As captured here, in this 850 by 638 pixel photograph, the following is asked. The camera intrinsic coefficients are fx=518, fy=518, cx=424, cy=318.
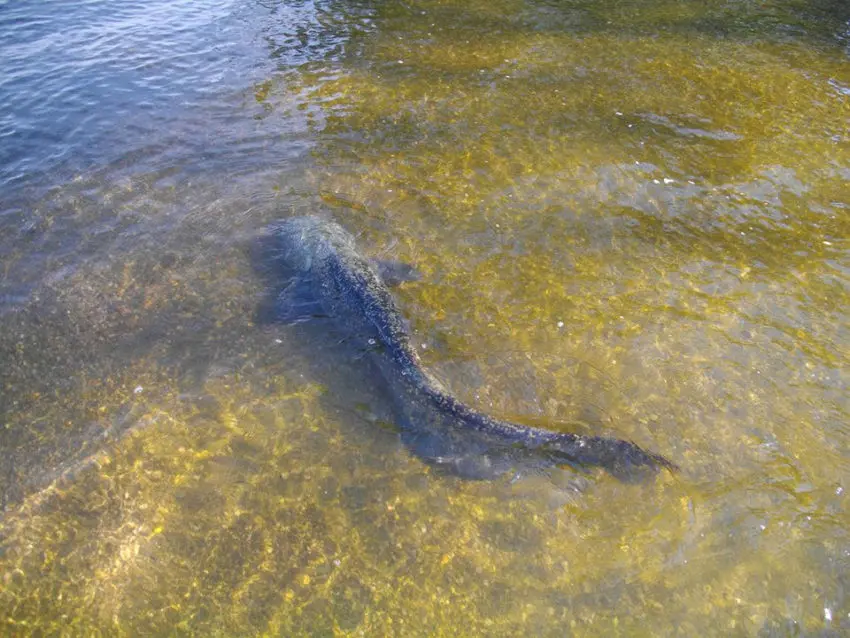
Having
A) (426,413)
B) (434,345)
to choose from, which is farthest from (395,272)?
(426,413)

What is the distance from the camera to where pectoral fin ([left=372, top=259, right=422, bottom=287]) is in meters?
7.17

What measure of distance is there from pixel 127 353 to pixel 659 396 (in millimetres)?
6228

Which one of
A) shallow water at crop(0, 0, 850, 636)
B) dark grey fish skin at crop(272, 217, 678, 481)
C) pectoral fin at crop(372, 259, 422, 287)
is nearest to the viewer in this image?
shallow water at crop(0, 0, 850, 636)

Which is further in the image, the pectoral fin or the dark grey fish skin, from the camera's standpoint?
the pectoral fin

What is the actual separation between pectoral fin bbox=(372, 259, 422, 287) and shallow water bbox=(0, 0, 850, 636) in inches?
7.7

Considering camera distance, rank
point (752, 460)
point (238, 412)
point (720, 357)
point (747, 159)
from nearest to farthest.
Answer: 1. point (752, 460)
2. point (238, 412)
3. point (720, 357)
4. point (747, 159)

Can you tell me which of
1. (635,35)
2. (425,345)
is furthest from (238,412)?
(635,35)

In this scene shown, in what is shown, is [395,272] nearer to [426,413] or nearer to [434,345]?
[434,345]

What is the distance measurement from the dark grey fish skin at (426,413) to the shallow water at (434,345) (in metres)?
0.20

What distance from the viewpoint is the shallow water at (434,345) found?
4.46 m

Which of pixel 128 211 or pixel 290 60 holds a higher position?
pixel 290 60

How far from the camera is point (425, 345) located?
248 inches

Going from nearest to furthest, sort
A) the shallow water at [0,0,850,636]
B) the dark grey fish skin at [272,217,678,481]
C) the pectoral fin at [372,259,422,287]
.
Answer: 1. the shallow water at [0,0,850,636]
2. the dark grey fish skin at [272,217,678,481]
3. the pectoral fin at [372,259,422,287]

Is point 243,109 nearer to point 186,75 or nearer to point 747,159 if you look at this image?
point 186,75
